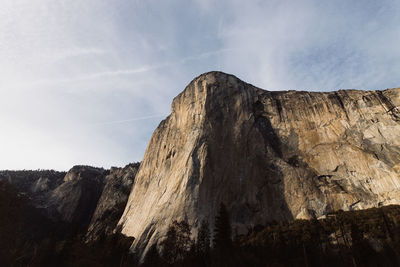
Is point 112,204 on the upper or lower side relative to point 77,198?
lower

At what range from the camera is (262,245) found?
39625 millimetres

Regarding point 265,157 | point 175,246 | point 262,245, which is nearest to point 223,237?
point 175,246

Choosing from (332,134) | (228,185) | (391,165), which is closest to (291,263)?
(228,185)

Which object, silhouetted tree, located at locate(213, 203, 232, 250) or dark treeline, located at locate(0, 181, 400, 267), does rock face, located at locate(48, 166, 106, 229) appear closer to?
dark treeline, located at locate(0, 181, 400, 267)

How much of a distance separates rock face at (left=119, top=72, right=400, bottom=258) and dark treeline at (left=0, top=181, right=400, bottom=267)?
2998mm

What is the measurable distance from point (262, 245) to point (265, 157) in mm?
19479

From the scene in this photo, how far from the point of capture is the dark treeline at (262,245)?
108 feet

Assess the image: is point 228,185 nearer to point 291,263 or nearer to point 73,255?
point 291,263

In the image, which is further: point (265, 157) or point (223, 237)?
point (265, 157)

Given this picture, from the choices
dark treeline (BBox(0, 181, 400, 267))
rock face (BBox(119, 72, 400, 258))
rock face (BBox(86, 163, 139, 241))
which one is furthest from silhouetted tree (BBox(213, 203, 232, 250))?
rock face (BBox(86, 163, 139, 241))

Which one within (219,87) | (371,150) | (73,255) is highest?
(219,87)

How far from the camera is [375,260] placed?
35.0m

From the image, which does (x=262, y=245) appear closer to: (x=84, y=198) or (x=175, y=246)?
(x=175, y=246)

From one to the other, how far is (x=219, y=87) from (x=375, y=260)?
41646mm
